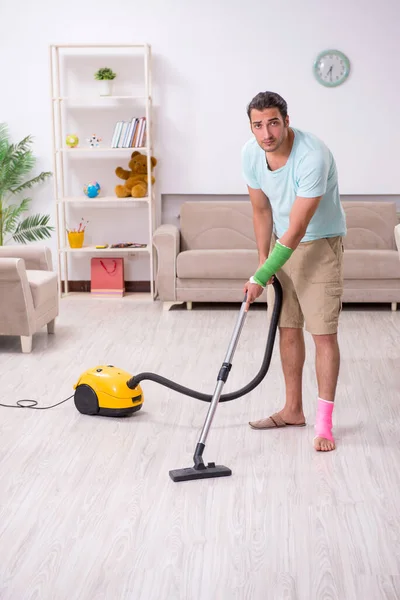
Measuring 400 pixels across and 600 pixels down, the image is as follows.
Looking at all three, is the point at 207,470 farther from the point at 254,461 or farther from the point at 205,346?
the point at 205,346

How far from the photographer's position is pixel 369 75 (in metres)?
6.34

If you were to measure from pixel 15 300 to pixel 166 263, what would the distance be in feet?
5.06

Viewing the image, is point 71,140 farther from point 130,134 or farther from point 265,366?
point 265,366

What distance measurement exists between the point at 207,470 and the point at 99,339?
226 cm

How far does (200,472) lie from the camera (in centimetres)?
290

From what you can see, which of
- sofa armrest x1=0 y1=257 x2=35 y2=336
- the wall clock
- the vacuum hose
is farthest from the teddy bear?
the vacuum hose

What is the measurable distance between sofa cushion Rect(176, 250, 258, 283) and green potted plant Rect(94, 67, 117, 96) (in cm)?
146

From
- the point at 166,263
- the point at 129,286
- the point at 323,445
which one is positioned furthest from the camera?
the point at 129,286

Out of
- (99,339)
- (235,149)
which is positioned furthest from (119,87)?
(99,339)

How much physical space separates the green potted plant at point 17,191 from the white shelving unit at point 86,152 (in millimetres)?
147

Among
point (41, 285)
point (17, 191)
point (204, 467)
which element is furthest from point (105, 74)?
point (204, 467)

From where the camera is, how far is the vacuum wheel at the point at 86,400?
3.52 m

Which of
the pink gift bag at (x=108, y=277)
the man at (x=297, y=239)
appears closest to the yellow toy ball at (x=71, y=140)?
the pink gift bag at (x=108, y=277)

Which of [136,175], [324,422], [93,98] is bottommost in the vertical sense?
[324,422]
